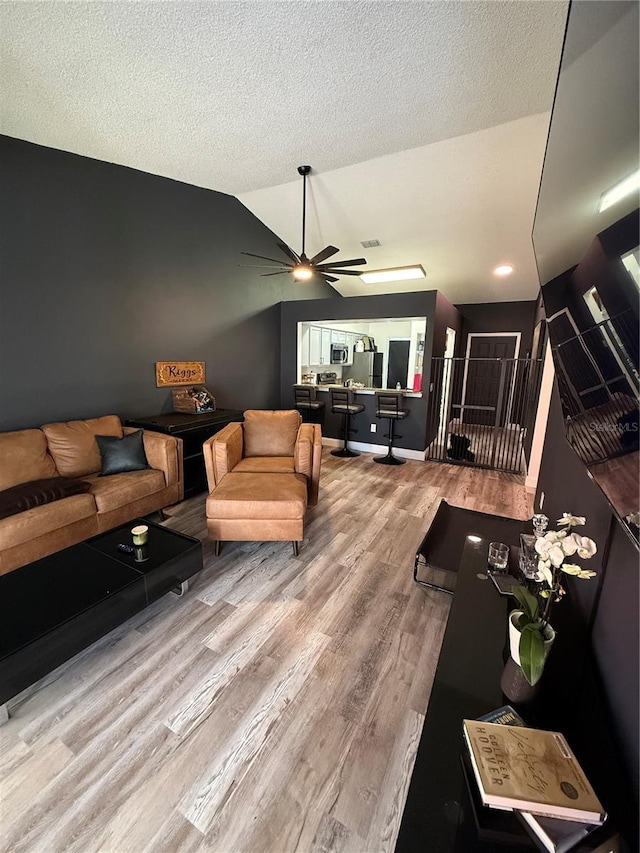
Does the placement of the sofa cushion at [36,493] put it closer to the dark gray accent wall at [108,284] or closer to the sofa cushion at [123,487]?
the sofa cushion at [123,487]

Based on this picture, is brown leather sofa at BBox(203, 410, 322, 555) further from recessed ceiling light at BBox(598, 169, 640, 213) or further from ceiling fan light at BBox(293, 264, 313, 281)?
recessed ceiling light at BBox(598, 169, 640, 213)

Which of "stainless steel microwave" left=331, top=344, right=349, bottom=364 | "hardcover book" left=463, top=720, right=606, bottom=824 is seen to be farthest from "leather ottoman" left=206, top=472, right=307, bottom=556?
"stainless steel microwave" left=331, top=344, right=349, bottom=364

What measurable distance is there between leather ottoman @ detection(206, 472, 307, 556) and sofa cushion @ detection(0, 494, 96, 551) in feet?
3.02

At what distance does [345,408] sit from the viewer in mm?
5188

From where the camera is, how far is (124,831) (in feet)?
3.70

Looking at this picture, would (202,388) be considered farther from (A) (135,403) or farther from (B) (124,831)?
(B) (124,831)

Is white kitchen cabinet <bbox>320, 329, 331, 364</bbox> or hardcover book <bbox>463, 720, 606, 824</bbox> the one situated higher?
white kitchen cabinet <bbox>320, 329, 331, 364</bbox>

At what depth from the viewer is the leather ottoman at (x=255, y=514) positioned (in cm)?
252

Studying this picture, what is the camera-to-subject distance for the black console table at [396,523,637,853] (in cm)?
77

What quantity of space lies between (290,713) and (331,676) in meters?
0.26

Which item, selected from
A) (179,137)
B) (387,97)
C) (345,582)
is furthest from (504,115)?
(345,582)

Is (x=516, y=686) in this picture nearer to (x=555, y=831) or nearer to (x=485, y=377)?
(x=555, y=831)

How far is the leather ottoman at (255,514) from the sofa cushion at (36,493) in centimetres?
102

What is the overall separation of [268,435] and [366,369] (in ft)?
17.0
